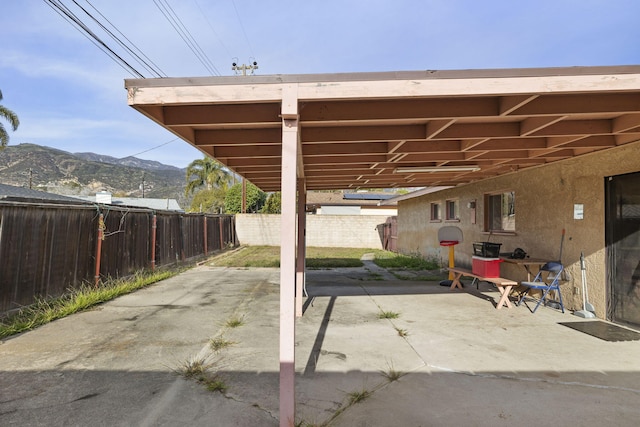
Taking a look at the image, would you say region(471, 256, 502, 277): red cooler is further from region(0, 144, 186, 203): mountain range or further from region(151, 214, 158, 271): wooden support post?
region(0, 144, 186, 203): mountain range

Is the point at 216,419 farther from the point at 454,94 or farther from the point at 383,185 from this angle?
the point at 383,185

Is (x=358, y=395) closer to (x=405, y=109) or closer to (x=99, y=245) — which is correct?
(x=405, y=109)

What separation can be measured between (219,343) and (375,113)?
3192mm

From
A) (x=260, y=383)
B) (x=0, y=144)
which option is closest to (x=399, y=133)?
(x=260, y=383)

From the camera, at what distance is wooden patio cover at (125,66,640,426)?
9.02 ft

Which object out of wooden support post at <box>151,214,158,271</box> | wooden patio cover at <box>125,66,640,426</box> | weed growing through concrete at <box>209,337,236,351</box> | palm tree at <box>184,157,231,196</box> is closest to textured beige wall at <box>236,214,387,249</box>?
wooden support post at <box>151,214,158,271</box>

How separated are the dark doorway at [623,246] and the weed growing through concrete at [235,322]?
5327 mm

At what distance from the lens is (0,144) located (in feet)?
70.4

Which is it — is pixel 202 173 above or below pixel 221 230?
above

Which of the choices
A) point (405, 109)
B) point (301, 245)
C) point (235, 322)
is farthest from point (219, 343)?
point (405, 109)

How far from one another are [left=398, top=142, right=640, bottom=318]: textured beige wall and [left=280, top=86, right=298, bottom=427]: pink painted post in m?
4.67

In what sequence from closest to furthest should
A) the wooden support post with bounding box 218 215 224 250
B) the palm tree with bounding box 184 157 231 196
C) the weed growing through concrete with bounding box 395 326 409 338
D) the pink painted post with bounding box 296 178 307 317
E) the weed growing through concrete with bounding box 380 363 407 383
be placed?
the weed growing through concrete with bounding box 380 363 407 383 < the weed growing through concrete with bounding box 395 326 409 338 < the pink painted post with bounding box 296 178 307 317 < the wooden support post with bounding box 218 215 224 250 < the palm tree with bounding box 184 157 231 196

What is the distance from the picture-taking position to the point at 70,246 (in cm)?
632

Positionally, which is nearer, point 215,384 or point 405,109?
point 215,384
